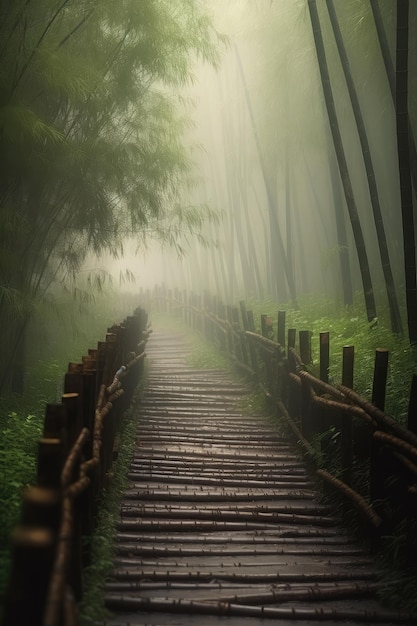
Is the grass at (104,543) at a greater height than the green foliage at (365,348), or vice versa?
the green foliage at (365,348)

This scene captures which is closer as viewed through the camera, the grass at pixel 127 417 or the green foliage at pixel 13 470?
the green foliage at pixel 13 470

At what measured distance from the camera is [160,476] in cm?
440

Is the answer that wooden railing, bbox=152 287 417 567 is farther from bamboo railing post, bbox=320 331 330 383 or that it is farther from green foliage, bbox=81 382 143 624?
green foliage, bbox=81 382 143 624

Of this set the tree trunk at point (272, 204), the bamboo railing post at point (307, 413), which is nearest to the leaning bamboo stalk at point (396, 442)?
the bamboo railing post at point (307, 413)

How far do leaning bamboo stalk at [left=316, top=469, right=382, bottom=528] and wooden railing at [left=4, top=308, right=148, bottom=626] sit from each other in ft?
4.85

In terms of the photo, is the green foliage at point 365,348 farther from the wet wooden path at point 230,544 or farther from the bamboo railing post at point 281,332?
the wet wooden path at point 230,544

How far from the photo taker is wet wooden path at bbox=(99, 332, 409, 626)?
2.77 meters

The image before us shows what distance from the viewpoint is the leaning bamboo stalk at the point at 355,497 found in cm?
335

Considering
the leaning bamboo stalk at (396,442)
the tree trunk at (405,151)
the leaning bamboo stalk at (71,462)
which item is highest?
the tree trunk at (405,151)

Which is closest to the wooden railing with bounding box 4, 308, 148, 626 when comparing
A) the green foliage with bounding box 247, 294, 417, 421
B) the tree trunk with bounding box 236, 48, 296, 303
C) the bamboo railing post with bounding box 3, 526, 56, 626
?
the bamboo railing post with bounding box 3, 526, 56, 626

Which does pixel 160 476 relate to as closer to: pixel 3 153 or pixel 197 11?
pixel 3 153

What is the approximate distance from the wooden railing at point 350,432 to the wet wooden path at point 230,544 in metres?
0.24

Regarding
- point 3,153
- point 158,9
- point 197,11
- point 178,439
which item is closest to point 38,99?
point 3,153

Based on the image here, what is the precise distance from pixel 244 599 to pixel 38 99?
5.36 metres
